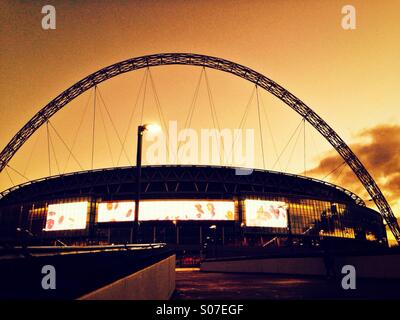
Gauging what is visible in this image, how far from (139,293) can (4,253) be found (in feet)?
6.99

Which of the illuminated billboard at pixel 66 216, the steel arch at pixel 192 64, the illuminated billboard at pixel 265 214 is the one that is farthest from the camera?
the illuminated billboard at pixel 66 216

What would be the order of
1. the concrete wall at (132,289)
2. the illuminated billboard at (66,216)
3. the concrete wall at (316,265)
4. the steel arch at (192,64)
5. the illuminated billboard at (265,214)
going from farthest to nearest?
the illuminated billboard at (66,216)
the illuminated billboard at (265,214)
the steel arch at (192,64)
the concrete wall at (316,265)
the concrete wall at (132,289)

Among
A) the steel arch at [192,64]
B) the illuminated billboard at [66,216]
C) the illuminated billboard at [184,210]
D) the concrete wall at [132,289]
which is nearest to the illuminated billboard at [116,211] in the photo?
the illuminated billboard at [184,210]

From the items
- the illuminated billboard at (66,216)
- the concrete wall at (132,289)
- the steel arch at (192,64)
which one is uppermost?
the steel arch at (192,64)

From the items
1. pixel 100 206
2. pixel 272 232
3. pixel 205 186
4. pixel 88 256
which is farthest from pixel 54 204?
pixel 88 256

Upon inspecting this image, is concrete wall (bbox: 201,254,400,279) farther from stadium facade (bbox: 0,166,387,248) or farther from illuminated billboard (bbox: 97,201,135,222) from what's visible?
illuminated billboard (bbox: 97,201,135,222)

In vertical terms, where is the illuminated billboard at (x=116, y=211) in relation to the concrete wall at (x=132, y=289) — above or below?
below

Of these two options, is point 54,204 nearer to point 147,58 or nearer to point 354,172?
point 147,58

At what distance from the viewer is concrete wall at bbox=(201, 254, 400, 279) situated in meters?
12.1

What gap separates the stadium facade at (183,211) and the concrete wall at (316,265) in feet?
77.3

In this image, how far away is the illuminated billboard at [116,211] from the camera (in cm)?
4928

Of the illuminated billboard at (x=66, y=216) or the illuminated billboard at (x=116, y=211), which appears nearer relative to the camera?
the illuminated billboard at (x=116, y=211)

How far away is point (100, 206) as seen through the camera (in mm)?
51500

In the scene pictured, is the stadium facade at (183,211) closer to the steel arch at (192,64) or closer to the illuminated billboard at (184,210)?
the illuminated billboard at (184,210)
